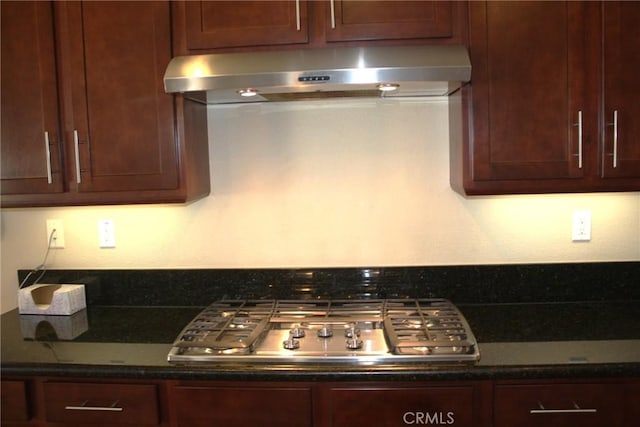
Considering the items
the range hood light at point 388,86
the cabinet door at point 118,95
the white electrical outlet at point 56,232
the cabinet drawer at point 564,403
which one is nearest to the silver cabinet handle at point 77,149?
the cabinet door at point 118,95

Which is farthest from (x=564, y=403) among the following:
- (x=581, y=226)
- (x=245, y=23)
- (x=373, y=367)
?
(x=245, y=23)

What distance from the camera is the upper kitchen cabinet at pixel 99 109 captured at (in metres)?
1.86

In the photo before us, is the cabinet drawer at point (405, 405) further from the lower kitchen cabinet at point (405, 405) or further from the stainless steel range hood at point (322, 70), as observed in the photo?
the stainless steel range hood at point (322, 70)

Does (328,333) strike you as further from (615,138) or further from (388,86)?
(615,138)

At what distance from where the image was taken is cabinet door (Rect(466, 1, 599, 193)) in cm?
175

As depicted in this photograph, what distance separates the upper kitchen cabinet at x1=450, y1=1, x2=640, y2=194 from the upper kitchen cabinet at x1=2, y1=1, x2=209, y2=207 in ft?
3.45

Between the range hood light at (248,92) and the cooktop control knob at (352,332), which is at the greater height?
the range hood light at (248,92)

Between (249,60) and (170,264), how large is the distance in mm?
963

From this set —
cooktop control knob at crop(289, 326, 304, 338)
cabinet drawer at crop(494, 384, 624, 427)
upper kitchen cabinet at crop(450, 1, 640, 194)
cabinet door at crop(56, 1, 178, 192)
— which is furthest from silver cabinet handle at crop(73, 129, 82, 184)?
cabinet drawer at crop(494, 384, 624, 427)

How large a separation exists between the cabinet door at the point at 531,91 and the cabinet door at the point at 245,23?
59 centimetres

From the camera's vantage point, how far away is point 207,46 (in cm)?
183

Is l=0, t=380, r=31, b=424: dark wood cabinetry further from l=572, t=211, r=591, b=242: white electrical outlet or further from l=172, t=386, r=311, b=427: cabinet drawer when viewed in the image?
l=572, t=211, r=591, b=242: white electrical outlet

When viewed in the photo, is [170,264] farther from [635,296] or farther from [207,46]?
[635,296]

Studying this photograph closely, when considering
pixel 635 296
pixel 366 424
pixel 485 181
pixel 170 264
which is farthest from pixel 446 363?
pixel 170 264
